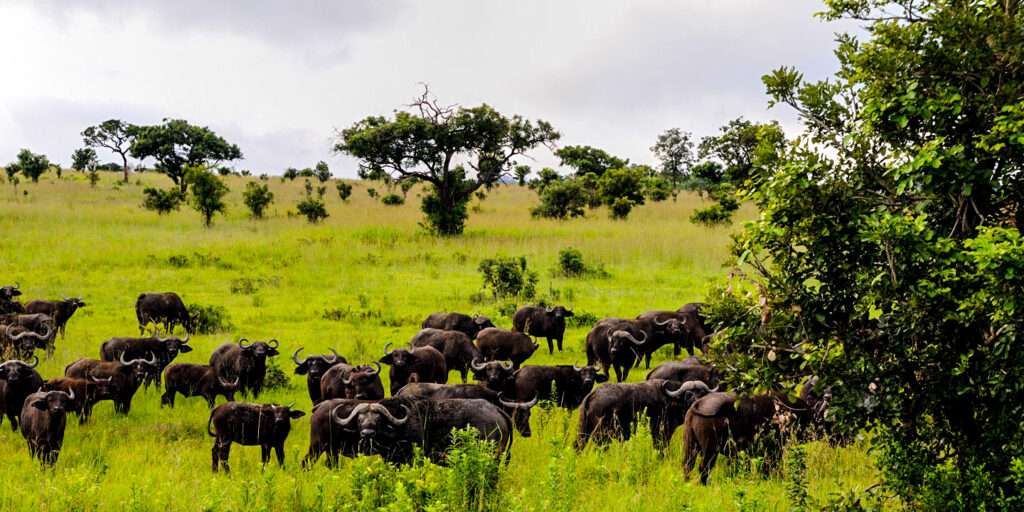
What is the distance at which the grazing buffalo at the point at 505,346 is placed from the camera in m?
13.1

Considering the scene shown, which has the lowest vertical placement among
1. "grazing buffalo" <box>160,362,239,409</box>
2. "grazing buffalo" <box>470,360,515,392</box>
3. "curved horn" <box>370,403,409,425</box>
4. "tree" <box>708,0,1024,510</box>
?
"grazing buffalo" <box>160,362,239,409</box>

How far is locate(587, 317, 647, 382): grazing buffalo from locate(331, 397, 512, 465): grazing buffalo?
15.9 feet

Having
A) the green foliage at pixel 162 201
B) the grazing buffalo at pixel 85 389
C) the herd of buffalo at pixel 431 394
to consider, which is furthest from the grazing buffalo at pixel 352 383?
the green foliage at pixel 162 201

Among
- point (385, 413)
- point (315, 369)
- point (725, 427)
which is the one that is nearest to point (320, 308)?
point (315, 369)

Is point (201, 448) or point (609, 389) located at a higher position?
point (609, 389)

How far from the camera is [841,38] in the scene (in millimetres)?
5570

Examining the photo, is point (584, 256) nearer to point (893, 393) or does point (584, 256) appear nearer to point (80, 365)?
point (80, 365)

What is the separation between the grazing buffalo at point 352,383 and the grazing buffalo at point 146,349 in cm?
372

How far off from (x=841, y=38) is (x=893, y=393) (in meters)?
3.03

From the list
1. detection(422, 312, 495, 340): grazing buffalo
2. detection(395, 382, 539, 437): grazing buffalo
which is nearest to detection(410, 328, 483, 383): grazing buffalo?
detection(422, 312, 495, 340): grazing buffalo

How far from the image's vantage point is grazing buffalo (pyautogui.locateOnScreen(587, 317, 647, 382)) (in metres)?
12.1

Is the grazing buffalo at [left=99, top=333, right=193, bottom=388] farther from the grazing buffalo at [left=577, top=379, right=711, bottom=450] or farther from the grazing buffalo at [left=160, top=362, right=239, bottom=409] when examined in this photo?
the grazing buffalo at [left=577, top=379, right=711, bottom=450]

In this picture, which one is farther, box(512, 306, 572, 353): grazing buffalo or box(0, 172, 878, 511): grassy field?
box(512, 306, 572, 353): grazing buffalo

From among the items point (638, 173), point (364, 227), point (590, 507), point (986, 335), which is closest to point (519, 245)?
point (364, 227)
